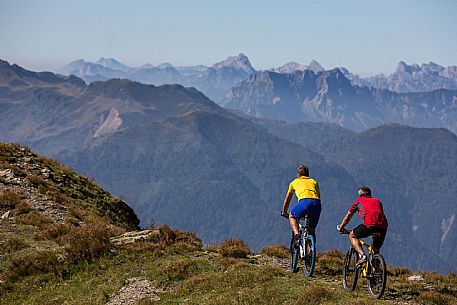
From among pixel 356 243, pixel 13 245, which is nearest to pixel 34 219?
pixel 13 245

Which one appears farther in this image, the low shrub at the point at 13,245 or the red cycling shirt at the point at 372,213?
the low shrub at the point at 13,245

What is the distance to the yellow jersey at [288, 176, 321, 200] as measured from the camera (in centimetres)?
1548

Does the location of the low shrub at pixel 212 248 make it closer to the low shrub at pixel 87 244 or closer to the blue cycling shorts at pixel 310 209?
the low shrub at pixel 87 244

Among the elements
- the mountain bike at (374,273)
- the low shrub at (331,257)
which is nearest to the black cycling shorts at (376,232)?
the mountain bike at (374,273)

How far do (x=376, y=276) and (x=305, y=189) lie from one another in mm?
3395

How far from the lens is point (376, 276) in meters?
13.4

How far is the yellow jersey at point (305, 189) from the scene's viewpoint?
15484mm

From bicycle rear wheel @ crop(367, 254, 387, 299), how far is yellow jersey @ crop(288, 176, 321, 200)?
2712 mm

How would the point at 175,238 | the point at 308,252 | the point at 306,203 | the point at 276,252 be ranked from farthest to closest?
the point at 276,252, the point at 175,238, the point at 308,252, the point at 306,203

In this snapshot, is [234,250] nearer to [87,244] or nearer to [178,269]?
[178,269]

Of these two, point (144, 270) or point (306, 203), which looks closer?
point (306, 203)

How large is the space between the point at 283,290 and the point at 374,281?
240 centimetres

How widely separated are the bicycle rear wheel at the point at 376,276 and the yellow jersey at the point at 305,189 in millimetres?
2712

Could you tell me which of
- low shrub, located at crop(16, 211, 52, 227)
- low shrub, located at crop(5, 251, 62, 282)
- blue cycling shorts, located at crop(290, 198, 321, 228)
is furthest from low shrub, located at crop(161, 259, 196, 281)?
low shrub, located at crop(16, 211, 52, 227)
